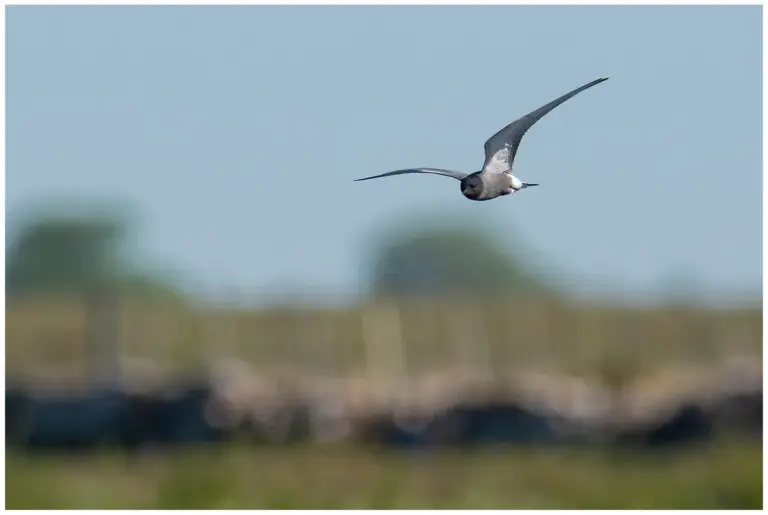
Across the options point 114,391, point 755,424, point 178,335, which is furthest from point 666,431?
point 178,335

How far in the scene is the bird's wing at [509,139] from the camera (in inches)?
211

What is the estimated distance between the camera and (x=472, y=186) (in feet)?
16.6

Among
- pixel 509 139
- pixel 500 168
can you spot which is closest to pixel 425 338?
pixel 509 139

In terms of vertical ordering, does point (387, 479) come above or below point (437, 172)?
below

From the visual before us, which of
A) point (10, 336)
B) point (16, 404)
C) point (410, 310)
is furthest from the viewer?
point (10, 336)

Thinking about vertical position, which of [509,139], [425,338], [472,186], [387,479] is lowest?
[387,479]

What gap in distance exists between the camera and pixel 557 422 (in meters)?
20.2

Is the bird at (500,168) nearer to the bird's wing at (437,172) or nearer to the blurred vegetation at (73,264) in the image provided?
the bird's wing at (437,172)

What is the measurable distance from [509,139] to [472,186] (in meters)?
0.51

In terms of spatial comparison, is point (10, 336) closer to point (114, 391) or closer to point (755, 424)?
point (114, 391)

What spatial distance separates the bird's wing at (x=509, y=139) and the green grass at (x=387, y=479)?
10618 mm

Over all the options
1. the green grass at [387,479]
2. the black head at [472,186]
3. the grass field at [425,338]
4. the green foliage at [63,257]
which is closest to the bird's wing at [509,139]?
the black head at [472,186]

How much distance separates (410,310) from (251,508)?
10.5 meters

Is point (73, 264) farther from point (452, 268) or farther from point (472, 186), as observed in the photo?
point (472, 186)
